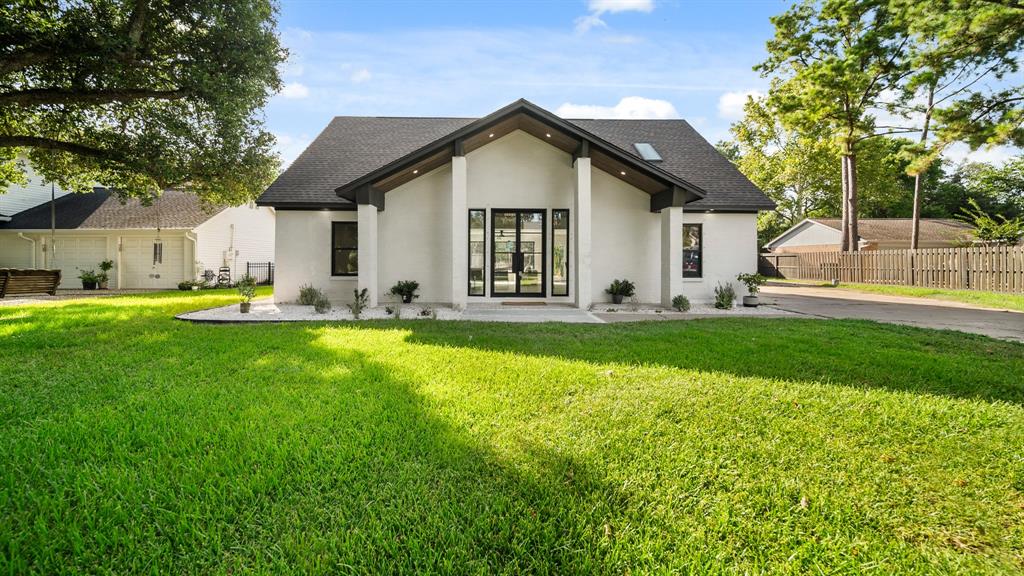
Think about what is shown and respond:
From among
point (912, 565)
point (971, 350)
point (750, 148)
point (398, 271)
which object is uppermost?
point (750, 148)

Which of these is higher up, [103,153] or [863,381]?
[103,153]

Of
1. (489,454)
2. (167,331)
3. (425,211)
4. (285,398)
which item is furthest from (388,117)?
(489,454)

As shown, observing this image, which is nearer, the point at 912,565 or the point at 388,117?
the point at 912,565

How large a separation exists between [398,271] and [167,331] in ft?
18.2

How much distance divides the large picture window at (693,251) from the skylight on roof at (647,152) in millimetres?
2865

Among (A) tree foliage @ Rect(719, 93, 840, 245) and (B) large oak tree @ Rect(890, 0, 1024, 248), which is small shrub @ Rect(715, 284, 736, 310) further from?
(A) tree foliage @ Rect(719, 93, 840, 245)

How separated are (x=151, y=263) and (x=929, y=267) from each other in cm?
3405

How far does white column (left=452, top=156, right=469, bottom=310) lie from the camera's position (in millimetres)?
10422

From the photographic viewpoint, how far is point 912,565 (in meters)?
1.90

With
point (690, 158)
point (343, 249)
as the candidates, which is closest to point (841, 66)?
point (690, 158)

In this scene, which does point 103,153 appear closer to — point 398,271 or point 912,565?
point 398,271

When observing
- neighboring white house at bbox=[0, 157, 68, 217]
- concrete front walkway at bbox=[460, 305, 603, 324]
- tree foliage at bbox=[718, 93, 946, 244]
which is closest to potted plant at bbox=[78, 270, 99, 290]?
neighboring white house at bbox=[0, 157, 68, 217]

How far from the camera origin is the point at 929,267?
16.8m

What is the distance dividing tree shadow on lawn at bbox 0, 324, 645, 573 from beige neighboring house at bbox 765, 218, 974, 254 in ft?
114
